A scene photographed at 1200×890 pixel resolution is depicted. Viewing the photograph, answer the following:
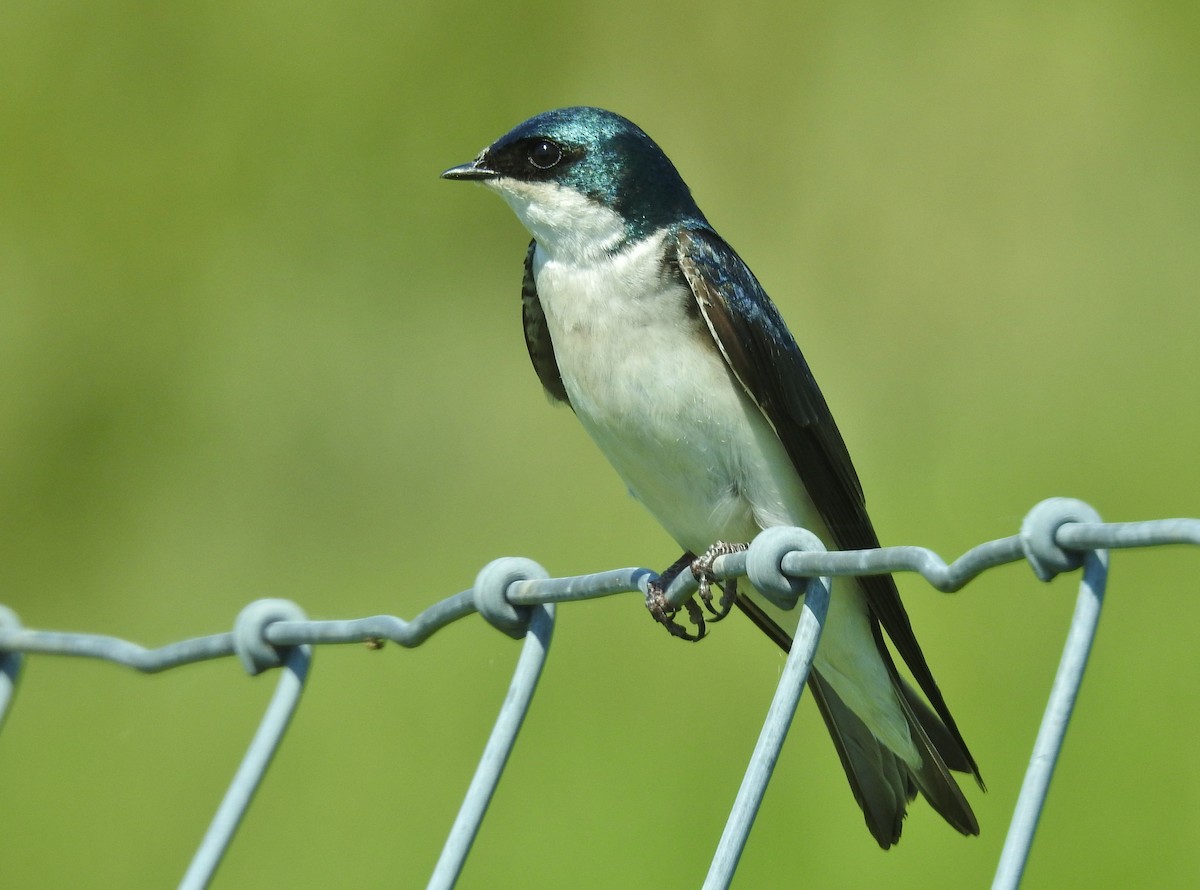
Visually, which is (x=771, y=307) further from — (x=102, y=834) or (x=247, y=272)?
Answer: (x=247, y=272)

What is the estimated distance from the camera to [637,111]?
12.3 feet

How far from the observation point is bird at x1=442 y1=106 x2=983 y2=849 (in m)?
1.62

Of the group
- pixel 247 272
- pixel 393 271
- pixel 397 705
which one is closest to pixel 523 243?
pixel 393 271

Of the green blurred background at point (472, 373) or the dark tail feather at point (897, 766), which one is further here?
the green blurred background at point (472, 373)

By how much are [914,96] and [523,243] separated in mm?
1010

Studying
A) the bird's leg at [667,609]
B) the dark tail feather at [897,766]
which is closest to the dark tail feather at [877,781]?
the dark tail feather at [897,766]

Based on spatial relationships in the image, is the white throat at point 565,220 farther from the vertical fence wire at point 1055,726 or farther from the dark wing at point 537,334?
the vertical fence wire at point 1055,726

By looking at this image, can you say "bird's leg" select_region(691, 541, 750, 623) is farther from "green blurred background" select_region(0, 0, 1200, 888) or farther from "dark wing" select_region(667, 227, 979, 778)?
"green blurred background" select_region(0, 0, 1200, 888)

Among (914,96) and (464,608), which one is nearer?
(464,608)

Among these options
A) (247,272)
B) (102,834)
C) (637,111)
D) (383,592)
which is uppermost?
(637,111)

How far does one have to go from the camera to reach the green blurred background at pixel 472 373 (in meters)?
2.84

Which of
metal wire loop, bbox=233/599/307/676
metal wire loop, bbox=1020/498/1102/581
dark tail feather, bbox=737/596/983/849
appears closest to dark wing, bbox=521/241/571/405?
dark tail feather, bbox=737/596/983/849

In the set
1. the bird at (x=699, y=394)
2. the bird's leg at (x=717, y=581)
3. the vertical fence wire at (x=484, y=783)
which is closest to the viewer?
the vertical fence wire at (x=484, y=783)

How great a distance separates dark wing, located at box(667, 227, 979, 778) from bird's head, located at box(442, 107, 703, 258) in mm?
67
